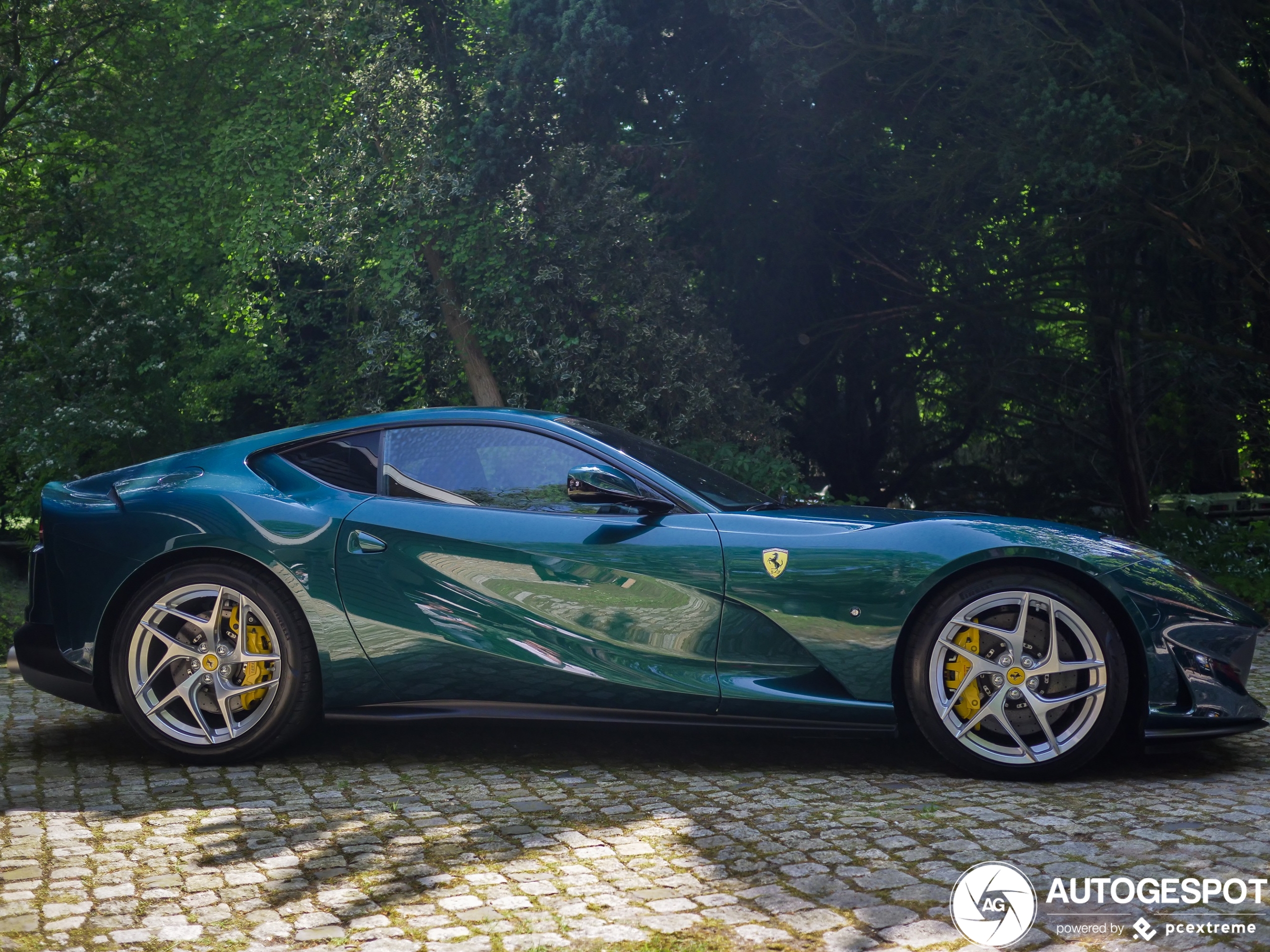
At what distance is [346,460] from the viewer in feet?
15.8

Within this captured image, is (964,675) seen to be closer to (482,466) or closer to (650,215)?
(482,466)

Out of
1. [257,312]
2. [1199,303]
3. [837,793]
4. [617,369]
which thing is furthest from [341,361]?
A: [837,793]

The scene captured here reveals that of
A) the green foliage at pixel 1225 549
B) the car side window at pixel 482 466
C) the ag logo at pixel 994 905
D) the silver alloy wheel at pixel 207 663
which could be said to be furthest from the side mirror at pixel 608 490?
the green foliage at pixel 1225 549

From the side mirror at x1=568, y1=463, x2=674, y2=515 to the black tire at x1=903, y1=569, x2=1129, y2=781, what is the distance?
103 centimetres

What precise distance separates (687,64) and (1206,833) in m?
13.0

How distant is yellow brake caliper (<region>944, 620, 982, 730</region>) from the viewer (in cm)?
425

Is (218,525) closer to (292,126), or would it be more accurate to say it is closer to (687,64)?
(687,64)

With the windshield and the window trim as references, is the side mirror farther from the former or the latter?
the windshield

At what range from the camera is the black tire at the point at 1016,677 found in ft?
13.6

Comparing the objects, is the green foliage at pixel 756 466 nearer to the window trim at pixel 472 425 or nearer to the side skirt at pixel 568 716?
the window trim at pixel 472 425

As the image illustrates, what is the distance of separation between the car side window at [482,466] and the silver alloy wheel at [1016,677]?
135 cm

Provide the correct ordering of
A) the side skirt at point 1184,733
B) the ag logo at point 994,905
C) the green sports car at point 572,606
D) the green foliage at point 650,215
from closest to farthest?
the ag logo at point 994,905 < the side skirt at point 1184,733 < the green sports car at point 572,606 < the green foliage at point 650,215

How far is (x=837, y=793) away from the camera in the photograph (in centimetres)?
413

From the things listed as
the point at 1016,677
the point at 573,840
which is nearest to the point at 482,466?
the point at 573,840
